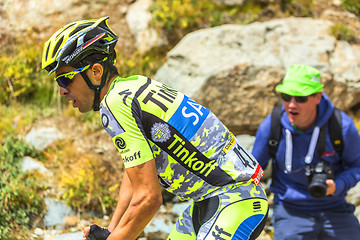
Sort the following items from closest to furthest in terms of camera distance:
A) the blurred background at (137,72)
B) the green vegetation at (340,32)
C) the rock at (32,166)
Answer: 1. the blurred background at (137,72)
2. the rock at (32,166)
3. the green vegetation at (340,32)

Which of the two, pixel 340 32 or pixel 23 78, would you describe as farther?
pixel 340 32

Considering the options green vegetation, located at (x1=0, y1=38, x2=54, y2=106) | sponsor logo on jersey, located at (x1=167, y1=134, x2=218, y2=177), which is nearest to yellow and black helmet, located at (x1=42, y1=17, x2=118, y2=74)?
sponsor logo on jersey, located at (x1=167, y1=134, x2=218, y2=177)

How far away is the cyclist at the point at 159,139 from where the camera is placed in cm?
246

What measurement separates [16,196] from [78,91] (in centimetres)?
308

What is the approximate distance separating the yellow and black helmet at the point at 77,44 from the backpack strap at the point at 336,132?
2.34 m

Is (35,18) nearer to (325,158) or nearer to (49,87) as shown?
(49,87)

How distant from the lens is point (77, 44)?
2.61 m

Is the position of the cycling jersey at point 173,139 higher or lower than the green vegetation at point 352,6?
higher

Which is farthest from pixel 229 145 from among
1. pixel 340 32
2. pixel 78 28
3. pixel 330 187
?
pixel 340 32

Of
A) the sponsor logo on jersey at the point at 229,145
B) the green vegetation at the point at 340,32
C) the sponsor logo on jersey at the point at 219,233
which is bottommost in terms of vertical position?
the green vegetation at the point at 340,32

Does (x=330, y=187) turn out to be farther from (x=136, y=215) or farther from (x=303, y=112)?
(x=136, y=215)

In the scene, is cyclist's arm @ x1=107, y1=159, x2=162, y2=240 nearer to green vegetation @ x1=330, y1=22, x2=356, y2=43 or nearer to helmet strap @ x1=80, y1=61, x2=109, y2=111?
helmet strap @ x1=80, y1=61, x2=109, y2=111

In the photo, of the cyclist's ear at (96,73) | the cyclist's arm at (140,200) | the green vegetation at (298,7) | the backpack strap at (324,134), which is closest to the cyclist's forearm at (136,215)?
the cyclist's arm at (140,200)

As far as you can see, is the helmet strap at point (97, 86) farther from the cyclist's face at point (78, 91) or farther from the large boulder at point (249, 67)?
the large boulder at point (249, 67)
